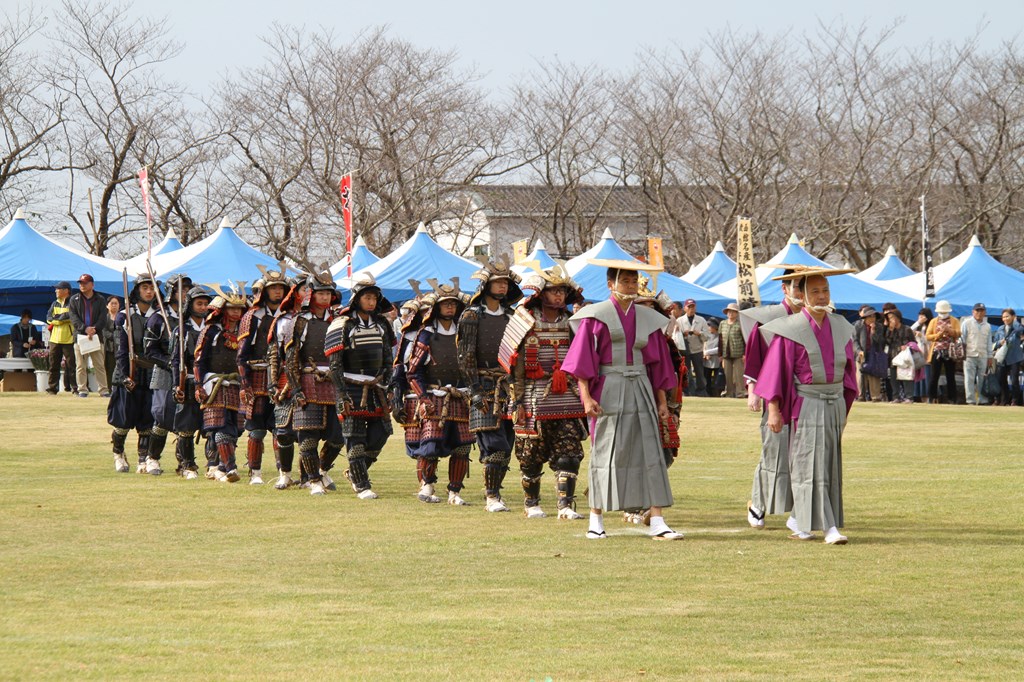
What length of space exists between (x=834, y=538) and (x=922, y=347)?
19.6 meters

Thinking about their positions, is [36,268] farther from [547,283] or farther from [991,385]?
[547,283]

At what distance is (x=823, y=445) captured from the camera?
34.0 feet

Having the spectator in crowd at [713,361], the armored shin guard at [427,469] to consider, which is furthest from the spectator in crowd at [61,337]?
the armored shin guard at [427,469]

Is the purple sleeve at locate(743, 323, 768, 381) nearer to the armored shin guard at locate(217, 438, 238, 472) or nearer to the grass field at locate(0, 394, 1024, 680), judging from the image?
the grass field at locate(0, 394, 1024, 680)

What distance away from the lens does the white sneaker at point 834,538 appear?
1019cm

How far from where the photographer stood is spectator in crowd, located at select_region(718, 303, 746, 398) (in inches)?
1163

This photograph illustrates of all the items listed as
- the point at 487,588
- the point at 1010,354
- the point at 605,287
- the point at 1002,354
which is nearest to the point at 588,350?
the point at 487,588

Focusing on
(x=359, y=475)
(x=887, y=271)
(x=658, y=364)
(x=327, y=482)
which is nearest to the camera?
(x=658, y=364)

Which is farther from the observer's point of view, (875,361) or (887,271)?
(887,271)

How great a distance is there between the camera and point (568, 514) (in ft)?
38.9

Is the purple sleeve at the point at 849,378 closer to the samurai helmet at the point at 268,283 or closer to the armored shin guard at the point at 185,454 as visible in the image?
the samurai helmet at the point at 268,283

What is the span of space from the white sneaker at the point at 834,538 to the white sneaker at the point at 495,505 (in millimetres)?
2933

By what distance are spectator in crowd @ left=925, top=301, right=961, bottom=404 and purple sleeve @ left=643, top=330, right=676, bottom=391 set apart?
59.6ft

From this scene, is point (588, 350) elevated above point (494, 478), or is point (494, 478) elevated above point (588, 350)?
point (588, 350)
